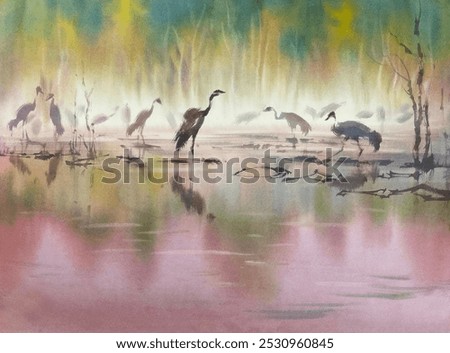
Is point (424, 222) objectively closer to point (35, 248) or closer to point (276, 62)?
point (276, 62)

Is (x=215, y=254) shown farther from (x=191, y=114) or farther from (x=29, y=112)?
(x=29, y=112)

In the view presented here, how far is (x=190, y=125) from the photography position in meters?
2.01

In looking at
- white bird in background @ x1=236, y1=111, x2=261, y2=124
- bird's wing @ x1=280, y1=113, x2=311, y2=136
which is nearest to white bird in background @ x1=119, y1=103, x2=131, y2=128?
white bird in background @ x1=236, y1=111, x2=261, y2=124

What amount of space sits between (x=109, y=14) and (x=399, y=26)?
0.78 meters

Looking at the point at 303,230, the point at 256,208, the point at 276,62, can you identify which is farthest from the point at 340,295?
the point at 276,62

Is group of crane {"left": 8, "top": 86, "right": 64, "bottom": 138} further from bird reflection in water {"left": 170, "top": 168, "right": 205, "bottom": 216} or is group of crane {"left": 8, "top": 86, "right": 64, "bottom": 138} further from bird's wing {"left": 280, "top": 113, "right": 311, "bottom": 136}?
bird's wing {"left": 280, "top": 113, "right": 311, "bottom": 136}

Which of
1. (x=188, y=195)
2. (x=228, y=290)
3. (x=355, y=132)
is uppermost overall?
(x=355, y=132)

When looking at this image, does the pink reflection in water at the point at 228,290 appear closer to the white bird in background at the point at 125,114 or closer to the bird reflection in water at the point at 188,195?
the bird reflection in water at the point at 188,195

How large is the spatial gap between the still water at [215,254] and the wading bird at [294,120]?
111mm

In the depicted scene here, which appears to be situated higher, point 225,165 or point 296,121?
point 296,121

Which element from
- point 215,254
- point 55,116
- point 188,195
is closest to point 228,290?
point 215,254

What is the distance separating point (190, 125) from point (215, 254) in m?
0.35

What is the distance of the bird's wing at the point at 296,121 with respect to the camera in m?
2.02

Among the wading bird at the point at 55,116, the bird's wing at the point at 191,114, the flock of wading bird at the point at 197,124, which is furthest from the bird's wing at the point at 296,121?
the wading bird at the point at 55,116
